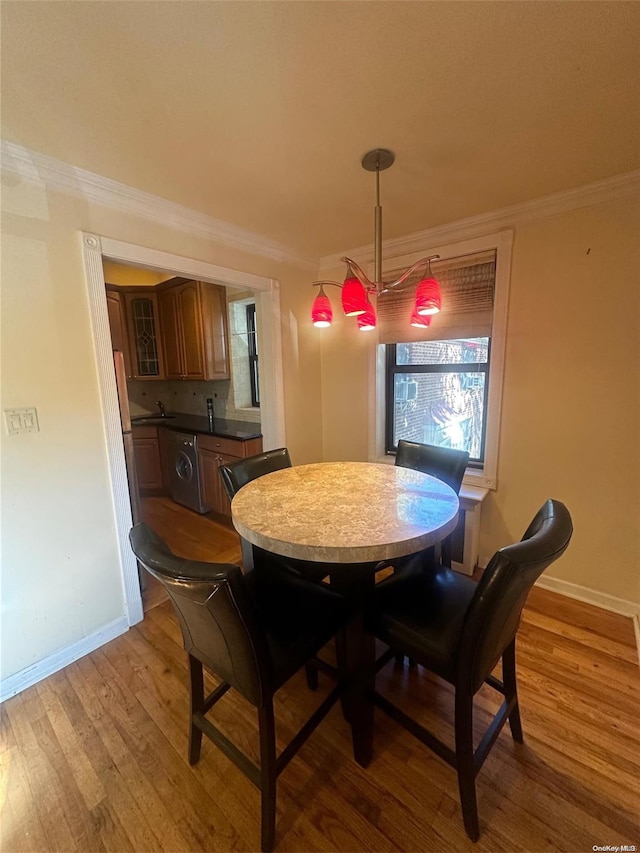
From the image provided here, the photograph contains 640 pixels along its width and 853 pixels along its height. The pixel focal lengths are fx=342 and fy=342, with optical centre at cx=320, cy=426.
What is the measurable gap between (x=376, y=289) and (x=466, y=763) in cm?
173

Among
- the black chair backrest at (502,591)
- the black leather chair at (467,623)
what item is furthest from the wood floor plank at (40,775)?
the black chair backrest at (502,591)

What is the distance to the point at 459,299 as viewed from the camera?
2.35 m

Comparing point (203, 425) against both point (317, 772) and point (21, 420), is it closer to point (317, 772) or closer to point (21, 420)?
point (21, 420)

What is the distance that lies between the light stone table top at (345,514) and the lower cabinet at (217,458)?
49.4 inches

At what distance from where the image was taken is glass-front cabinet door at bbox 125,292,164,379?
3863 millimetres

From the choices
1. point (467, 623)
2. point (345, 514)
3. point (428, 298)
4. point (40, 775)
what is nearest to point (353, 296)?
point (428, 298)

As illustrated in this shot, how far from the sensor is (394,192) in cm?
190

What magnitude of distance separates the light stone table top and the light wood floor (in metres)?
0.90

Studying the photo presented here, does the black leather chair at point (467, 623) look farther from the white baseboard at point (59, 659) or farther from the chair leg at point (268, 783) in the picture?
the white baseboard at point (59, 659)

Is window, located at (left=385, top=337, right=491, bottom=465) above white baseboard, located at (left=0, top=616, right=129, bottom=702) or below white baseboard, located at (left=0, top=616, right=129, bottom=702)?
above

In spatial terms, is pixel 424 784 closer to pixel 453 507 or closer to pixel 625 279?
pixel 453 507

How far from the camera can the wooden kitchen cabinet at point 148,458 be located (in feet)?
12.6

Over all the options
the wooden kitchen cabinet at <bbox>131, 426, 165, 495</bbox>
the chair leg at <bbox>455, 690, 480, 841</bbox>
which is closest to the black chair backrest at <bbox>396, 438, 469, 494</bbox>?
the chair leg at <bbox>455, 690, 480, 841</bbox>

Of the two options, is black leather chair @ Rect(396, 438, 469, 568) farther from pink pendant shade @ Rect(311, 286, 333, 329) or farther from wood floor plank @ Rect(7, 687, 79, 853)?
wood floor plank @ Rect(7, 687, 79, 853)
